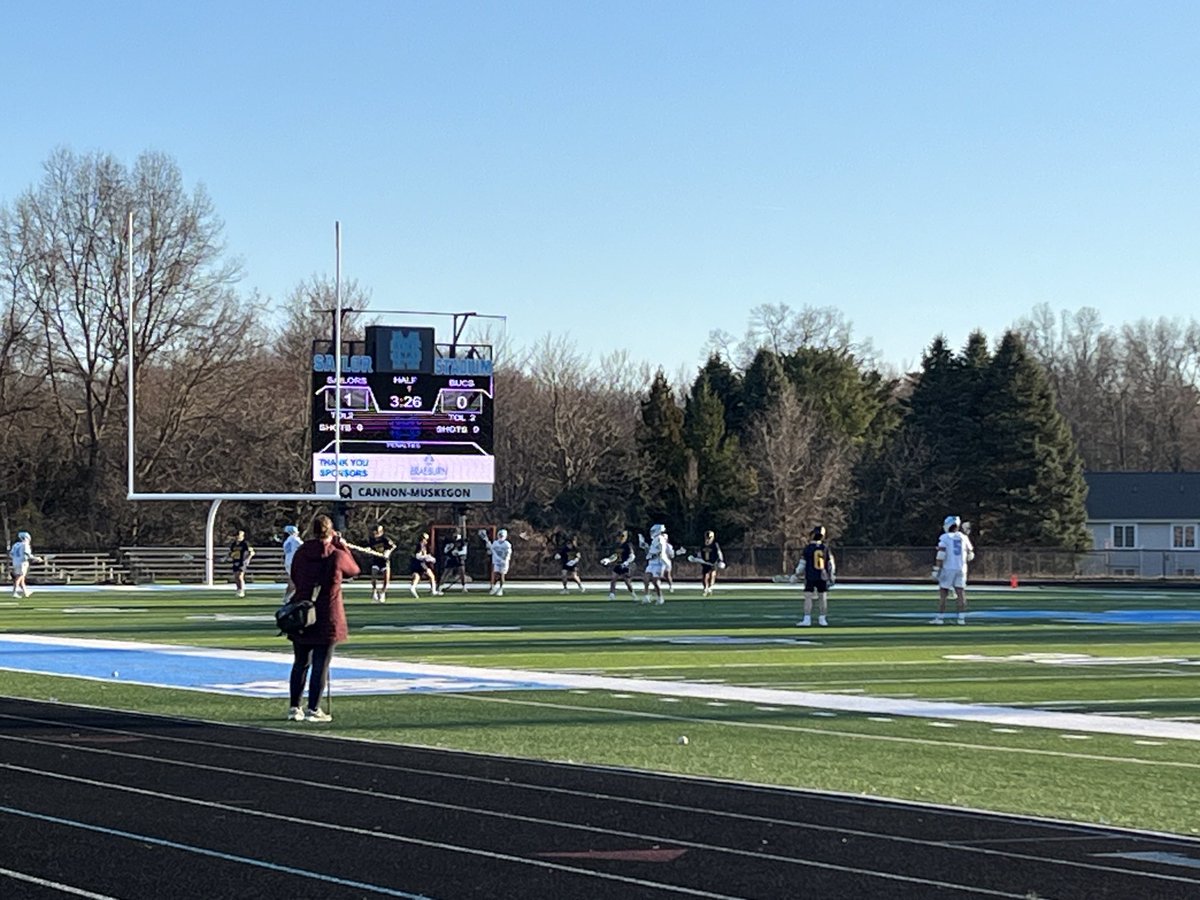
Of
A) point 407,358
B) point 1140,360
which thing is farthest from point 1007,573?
point 1140,360

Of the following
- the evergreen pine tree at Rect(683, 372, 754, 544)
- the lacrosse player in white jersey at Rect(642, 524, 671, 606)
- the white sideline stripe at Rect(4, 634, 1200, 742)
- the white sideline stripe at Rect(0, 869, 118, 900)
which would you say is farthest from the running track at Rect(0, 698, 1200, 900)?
the evergreen pine tree at Rect(683, 372, 754, 544)

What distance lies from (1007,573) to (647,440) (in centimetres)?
2033

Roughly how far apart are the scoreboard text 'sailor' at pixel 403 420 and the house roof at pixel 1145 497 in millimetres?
41449

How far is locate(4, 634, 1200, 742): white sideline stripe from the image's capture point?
14836 mm

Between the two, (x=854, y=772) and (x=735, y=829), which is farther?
(x=854, y=772)

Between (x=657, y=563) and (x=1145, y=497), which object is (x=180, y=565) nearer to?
(x=657, y=563)

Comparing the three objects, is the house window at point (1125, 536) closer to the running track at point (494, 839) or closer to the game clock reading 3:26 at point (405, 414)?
the game clock reading 3:26 at point (405, 414)

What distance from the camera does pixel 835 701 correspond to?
661 inches

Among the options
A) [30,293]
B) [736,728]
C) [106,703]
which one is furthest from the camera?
[30,293]

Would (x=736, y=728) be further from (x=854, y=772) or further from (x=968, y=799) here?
(x=968, y=799)

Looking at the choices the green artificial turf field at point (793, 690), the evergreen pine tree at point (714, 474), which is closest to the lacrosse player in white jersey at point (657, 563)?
the green artificial turf field at point (793, 690)

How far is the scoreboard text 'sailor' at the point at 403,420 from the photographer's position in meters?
48.7

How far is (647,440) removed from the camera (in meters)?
79.4

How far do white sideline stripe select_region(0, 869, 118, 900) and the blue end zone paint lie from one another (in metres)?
9.18
